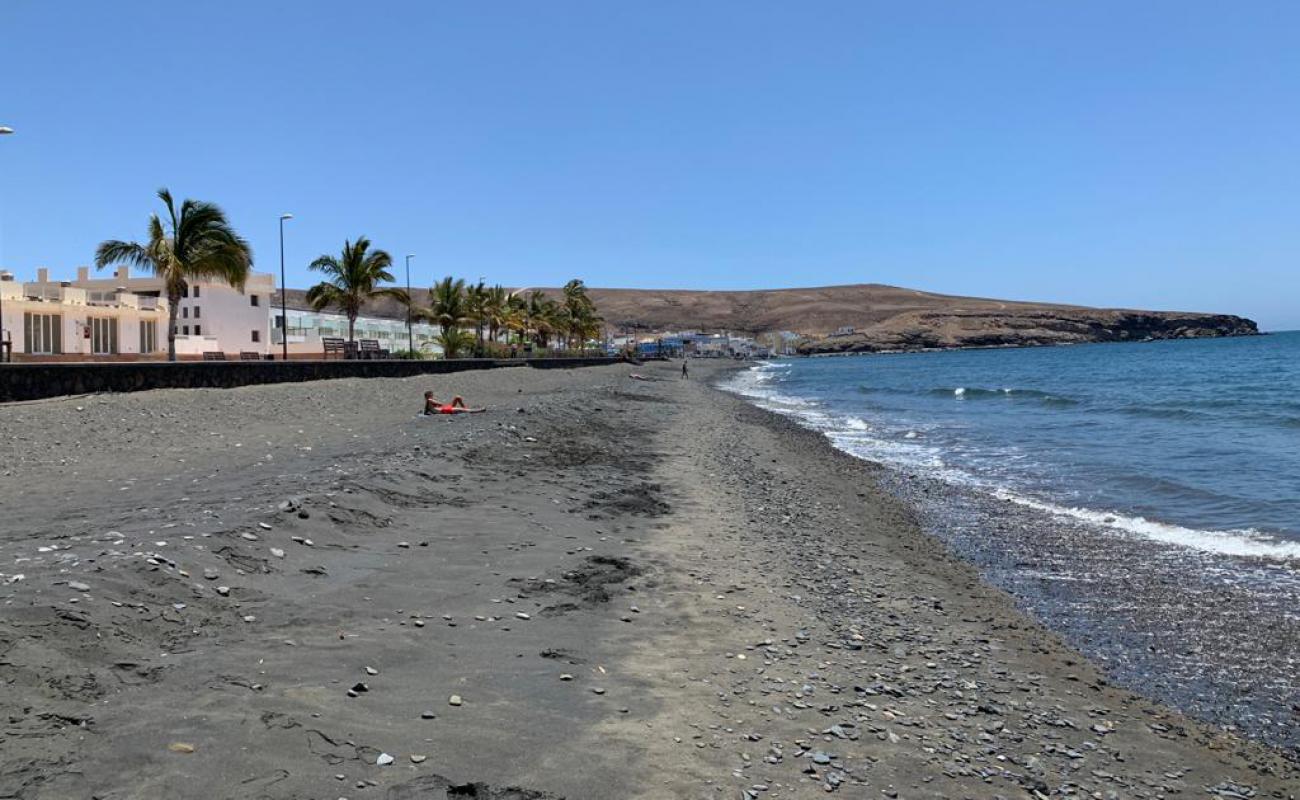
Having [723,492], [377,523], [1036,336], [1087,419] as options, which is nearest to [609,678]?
[377,523]

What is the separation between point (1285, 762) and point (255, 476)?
1003 cm

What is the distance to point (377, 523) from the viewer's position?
8.09 metres

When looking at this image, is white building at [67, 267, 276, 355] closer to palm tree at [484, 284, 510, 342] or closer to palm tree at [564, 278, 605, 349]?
palm tree at [484, 284, 510, 342]

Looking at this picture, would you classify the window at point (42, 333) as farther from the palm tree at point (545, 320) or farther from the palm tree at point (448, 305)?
the palm tree at point (545, 320)

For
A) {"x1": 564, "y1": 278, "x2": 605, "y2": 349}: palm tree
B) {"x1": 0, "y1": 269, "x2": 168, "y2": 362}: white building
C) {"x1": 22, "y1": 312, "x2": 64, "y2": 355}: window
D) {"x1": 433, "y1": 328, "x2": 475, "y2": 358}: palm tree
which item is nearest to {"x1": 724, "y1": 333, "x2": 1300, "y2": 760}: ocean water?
{"x1": 0, "y1": 269, "x2": 168, "y2": 362}: white building

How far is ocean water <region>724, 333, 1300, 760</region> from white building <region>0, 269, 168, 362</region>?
31.6m

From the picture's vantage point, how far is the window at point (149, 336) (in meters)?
42.4

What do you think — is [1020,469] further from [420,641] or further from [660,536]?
[420,641]

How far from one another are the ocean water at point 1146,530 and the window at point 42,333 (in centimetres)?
3260

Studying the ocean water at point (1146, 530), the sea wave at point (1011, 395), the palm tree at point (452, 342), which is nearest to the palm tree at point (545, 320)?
the palm tree at point (452, 342)

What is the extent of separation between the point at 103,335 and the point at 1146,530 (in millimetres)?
43444

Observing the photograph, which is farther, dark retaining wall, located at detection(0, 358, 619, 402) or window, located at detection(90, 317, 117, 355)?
window, located at detection(90, 317, 117, 355)

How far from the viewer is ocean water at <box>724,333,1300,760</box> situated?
253 inches

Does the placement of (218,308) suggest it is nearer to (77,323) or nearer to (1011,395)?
(77,323)
